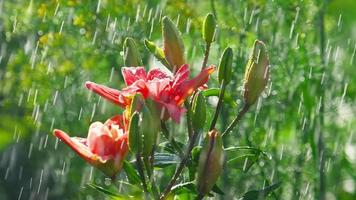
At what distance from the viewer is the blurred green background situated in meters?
2.96

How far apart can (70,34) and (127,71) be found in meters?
2.44

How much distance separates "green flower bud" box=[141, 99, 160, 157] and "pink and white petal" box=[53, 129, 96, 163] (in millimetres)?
104

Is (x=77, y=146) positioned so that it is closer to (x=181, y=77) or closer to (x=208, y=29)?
(x=181, y=77)

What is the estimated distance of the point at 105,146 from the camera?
140 cm

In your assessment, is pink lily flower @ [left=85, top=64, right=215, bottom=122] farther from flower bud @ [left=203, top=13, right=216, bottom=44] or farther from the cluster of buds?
flower bud @ [left=203, top=13, right=216, bottom=44]

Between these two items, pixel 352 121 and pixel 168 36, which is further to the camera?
pixel 352 121

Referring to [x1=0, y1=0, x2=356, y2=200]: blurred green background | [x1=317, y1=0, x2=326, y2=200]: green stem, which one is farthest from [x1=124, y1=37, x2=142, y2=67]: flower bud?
[x1=317, y1=0, x2=326, y2=200]: green stem

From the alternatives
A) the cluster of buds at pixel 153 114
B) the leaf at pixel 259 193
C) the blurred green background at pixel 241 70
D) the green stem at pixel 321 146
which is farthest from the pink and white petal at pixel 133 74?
the green stem at pixel 321 146

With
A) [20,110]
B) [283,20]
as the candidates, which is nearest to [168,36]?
[283,20]

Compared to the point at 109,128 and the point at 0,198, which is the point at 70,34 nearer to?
the point at 0,198

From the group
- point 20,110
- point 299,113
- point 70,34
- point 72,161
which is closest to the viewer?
point 299,113

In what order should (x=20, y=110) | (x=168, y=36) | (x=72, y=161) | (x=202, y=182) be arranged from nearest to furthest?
(x=202, y=182), (x=168, y=36), (x=72, y=161), (x=20, y=110)

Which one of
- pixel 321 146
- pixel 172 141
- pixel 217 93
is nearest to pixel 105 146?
pixel 172 141

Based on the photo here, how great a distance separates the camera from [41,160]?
527 cm
